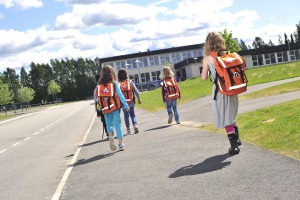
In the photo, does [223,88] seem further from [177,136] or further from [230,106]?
[177,136]

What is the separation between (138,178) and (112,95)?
135 inches

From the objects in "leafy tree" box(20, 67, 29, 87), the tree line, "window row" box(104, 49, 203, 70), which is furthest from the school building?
"leafy tree" box(20, 67, 29, 87)

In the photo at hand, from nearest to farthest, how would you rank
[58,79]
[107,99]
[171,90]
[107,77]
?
[107,99] → [107,77] → [171,90] → [58,79]

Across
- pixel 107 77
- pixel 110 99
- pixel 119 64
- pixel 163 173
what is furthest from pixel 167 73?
pixel 119 64

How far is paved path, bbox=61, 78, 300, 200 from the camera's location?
5.09 m

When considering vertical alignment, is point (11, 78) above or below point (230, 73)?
above

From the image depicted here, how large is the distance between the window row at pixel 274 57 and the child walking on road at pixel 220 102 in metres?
76.8

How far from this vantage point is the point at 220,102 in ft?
24.1

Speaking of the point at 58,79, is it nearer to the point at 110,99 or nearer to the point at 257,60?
the point at 257,60

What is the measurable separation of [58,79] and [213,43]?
5302 inches

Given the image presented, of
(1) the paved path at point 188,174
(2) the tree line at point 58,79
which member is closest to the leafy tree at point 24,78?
(2) the tree line at point 58,79

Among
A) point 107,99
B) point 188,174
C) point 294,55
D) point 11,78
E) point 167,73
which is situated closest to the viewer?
point 188,174

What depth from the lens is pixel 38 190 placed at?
7.17 meters

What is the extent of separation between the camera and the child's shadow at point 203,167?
634 centimetres
